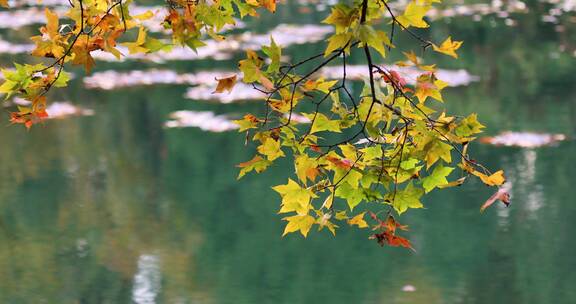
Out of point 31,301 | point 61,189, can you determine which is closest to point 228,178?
point 61,189

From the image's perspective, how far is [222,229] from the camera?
472 cm

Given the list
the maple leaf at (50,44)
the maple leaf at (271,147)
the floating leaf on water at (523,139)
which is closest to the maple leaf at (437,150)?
the maple leaf at (271,147)

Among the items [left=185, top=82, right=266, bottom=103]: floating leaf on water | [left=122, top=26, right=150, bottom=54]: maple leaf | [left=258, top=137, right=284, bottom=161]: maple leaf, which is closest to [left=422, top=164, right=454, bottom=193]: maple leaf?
[left=258, top=137, right=284, bottom=161]: maple leaf

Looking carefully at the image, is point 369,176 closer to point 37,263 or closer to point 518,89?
point 37,263

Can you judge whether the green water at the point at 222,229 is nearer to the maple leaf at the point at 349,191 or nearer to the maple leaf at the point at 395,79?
the maple leaf at the point at 349,191

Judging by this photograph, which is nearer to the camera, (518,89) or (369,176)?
(369,176)

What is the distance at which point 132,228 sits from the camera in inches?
185

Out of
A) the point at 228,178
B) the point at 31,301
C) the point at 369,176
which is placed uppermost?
the point at 369,176

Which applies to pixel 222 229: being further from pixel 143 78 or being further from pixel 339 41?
pixel 143 78

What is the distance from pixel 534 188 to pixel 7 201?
2.65m

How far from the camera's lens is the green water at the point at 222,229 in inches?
159

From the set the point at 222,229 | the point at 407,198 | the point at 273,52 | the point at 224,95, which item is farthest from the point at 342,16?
the point at 224,95

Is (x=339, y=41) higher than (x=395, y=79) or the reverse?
higher

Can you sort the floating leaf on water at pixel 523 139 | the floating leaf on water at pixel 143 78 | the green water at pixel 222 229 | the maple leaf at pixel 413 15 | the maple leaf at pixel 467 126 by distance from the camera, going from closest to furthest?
the maple leaf at pixel 413 15, the maple leaf at pixel 467 126, the green water at pixel 222 229, the floating leaf on water at pixel 523 139, the floating leaf on water at pixel 143 78
